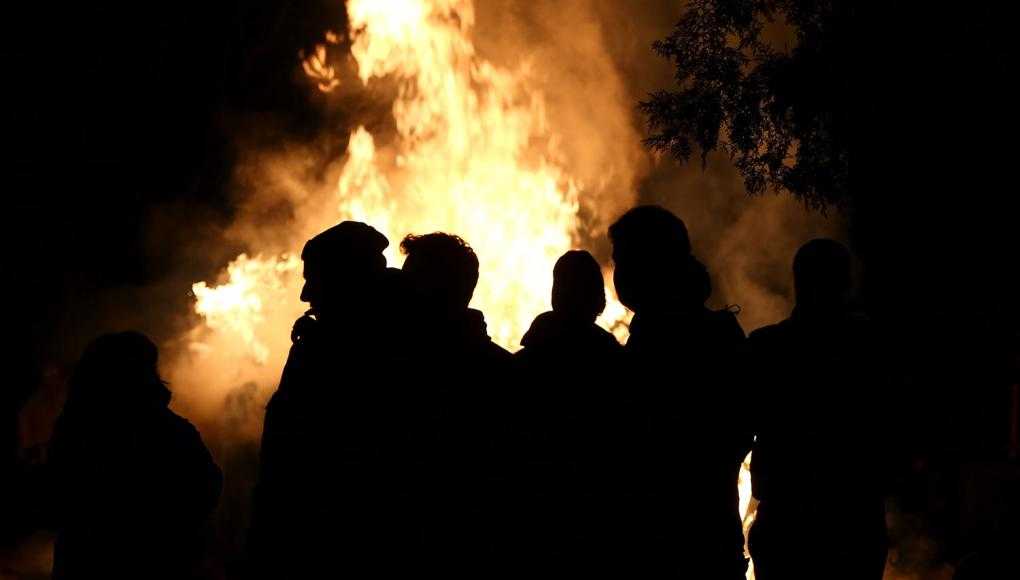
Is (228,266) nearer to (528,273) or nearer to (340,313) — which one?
(528,273)

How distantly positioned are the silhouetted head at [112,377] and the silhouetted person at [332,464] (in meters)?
1.01

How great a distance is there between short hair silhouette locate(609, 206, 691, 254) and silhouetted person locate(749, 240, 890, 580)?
47cm

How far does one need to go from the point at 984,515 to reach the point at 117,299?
1041cm

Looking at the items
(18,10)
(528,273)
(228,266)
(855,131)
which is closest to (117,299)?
(228,266)

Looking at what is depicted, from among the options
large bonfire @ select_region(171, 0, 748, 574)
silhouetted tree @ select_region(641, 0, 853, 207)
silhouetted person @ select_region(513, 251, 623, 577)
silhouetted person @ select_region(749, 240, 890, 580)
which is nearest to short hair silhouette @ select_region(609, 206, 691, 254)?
silhouetted person @ select_region(513, 251, 623, 577)

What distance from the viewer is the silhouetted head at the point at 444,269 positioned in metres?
2.83

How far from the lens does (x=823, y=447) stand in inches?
107

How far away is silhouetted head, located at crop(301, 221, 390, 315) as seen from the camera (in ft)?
7.75

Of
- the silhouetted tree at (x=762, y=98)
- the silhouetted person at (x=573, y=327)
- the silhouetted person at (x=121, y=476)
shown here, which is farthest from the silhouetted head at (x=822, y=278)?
the silhouetted tree at (x=762, y=98)

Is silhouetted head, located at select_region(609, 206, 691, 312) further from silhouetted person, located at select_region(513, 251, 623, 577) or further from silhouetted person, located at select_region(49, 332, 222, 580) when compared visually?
silhouetted person, located at select_region(49, 332, 222, 580)

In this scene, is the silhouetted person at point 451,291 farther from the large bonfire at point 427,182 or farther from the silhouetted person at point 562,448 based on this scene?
the large bonfire at point 427,182

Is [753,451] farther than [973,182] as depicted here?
No

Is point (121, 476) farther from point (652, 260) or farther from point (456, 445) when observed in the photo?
point (652, 260)

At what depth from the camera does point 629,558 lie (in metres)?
2.39
